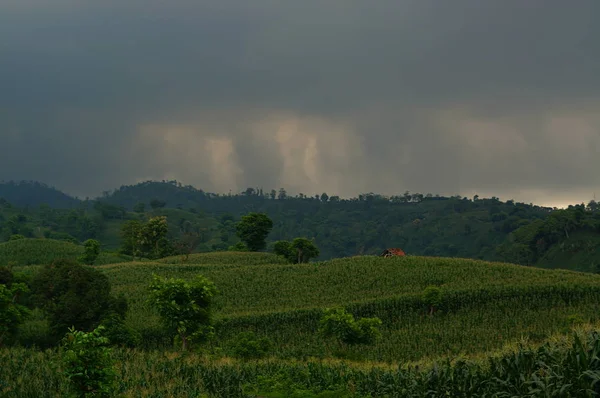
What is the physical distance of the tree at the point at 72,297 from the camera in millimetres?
50594

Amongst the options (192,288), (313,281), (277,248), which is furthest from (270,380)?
(277,248)

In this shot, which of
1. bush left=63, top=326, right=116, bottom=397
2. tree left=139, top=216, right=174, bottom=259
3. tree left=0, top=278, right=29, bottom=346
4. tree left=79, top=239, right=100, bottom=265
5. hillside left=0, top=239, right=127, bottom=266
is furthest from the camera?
tree left=139, top=216, right=174, bottom=259

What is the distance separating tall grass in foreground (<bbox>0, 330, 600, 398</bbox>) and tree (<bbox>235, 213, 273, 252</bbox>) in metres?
101

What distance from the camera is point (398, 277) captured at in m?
80.1

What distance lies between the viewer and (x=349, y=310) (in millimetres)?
65938

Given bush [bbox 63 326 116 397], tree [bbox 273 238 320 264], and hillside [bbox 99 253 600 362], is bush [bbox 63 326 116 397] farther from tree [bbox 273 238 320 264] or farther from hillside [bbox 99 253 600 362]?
tree [bbox 273 238 320 264]

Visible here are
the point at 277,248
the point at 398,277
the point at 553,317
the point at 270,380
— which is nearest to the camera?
the point at 270,380

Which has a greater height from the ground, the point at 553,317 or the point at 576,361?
the point at 576,361

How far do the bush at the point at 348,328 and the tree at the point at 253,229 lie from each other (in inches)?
3252

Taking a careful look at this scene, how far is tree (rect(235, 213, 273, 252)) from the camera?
134 metres

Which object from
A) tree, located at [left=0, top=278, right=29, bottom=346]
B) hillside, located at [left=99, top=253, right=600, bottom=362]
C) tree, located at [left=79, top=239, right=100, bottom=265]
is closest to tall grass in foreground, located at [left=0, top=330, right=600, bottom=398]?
tree, located at [left=0, top=278, right=29, bottom=346]

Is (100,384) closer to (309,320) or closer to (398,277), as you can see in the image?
(309,320)

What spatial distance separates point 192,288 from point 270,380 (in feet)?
70.0

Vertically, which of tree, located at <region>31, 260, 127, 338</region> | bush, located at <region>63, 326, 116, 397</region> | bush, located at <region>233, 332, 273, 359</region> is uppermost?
bush, located at <region>63, 326, 116, 397</region>
